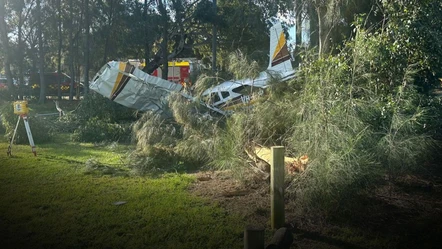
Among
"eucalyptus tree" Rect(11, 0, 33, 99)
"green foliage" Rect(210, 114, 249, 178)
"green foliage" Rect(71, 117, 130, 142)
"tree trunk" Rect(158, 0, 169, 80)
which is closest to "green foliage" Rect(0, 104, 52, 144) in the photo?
"green foliage" Rect(71, 117, 130, 142)

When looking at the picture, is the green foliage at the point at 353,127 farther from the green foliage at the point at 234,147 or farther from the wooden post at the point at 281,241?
the wooden post at the point at 281,241

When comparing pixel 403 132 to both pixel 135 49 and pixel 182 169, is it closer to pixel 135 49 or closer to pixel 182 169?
pixel 182 169

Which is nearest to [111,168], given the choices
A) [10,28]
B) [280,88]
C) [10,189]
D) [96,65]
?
[10,189]

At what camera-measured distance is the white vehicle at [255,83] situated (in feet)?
26.1

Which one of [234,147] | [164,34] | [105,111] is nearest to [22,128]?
[105,111]

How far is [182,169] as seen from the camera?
8578mm

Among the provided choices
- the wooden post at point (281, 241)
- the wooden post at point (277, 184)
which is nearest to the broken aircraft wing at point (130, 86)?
the wooden post at point (277, 184)

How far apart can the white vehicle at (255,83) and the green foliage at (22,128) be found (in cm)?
552

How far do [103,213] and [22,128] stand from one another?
24.1ft

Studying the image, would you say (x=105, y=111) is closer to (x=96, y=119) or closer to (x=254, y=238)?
(x=96, y=119)

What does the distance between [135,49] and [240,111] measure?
21.5 m

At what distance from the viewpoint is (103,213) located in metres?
5.73

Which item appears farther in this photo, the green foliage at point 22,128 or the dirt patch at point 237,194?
the green foliage at point 22,128

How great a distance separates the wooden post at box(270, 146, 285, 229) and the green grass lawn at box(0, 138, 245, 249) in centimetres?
51
